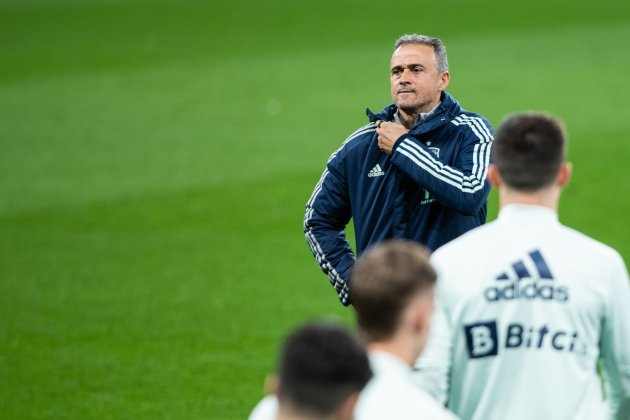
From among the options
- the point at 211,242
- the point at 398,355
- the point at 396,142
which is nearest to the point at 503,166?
the point at 398,355

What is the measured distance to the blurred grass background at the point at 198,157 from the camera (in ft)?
29.4

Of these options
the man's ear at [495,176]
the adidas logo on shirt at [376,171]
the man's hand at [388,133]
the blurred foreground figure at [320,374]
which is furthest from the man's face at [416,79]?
the blurred foreground figure at [320,374]

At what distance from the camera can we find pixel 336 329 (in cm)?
303

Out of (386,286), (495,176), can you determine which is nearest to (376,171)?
(495,176)

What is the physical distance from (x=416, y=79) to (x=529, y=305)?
2.14 m

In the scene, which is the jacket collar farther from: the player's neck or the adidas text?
the player's neck

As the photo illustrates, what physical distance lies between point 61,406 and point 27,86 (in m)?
12.4

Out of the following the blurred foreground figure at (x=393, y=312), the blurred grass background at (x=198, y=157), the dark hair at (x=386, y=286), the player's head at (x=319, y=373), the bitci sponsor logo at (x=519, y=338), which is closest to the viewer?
the player's head at (x=319, y=373)

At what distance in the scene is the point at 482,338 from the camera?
386 centimetres

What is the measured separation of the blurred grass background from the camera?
29.4ft

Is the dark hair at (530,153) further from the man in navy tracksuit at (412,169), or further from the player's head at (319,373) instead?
the man in navy tracksuit at (412,169)

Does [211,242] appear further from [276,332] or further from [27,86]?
[27,86]

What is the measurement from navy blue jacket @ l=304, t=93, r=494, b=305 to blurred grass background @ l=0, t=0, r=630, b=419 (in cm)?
253

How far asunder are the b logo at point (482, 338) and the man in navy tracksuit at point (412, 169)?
162 cm
